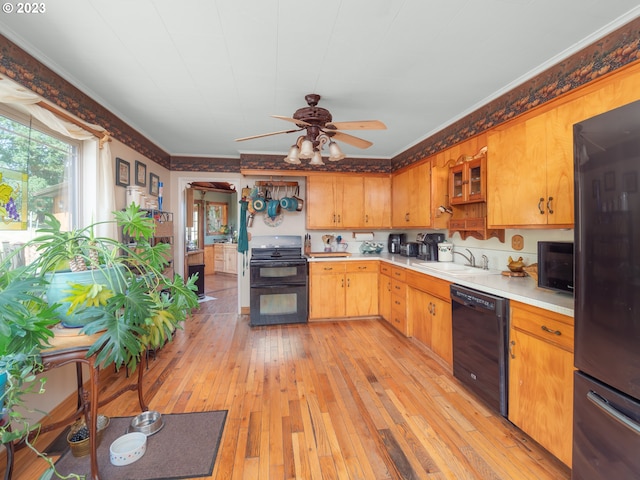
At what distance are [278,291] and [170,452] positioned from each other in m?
2.28

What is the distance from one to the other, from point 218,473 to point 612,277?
2.08m

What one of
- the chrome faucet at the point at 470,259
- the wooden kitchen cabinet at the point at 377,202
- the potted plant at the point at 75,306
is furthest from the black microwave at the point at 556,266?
the wooden kitchen cabinet at the point at 377,202

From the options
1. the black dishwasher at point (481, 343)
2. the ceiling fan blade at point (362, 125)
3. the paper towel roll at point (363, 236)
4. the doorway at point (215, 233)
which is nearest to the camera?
the black dishwasher at point (481, 343)

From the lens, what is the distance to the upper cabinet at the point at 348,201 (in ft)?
13.9

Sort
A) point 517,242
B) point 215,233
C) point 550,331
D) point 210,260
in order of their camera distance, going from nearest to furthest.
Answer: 1. point 550,331
2. point 517,242
3. point 210,260
4. point 215,233

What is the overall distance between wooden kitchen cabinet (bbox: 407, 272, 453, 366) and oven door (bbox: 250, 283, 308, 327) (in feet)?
4.73

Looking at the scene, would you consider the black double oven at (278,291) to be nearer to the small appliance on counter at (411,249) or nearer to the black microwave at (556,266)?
the small appliance on counter at (411,249)

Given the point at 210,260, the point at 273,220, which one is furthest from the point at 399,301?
the point at 210,260

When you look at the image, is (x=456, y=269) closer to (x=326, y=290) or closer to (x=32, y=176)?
(x=326, y=290)

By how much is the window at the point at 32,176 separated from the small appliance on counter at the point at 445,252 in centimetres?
369

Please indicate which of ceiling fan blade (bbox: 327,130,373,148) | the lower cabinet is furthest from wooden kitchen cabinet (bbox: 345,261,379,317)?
ceiling fan blade (bbox: 327,130,373,148)

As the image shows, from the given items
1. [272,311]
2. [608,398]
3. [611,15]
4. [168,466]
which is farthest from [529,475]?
[272,311]

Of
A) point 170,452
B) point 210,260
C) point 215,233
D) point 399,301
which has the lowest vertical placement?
point 170,452

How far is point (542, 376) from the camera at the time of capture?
1.62 metres
